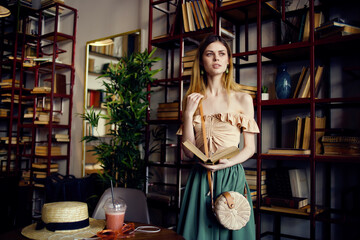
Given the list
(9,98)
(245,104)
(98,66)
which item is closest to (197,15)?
(245,104)

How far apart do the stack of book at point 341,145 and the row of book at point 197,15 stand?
4.33ft

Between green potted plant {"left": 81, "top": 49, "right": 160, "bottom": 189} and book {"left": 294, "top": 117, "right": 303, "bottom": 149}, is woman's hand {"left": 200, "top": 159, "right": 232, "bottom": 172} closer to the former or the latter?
book {"left": 294, "top": 117, "right": 303, "bottom": 149}

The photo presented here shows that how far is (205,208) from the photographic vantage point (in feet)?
5.48

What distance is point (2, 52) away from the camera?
5.20 metres

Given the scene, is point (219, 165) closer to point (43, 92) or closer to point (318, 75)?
point (318, 75)

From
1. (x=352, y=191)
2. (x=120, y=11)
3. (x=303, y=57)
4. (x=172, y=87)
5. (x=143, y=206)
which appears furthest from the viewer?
(x=120, y=11)

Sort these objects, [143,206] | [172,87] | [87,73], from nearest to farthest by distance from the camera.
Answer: [143,206], [172,87], [87,73]

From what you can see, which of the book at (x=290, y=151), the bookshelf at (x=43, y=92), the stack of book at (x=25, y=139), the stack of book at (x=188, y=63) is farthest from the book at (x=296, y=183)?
the stack of book at (x=25, y=139)

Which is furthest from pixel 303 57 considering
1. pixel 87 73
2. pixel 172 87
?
pixel 87 73

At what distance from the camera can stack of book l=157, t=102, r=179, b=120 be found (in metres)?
2.97

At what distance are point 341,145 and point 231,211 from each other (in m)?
1.07

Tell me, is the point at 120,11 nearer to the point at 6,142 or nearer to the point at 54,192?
the point at 54,192

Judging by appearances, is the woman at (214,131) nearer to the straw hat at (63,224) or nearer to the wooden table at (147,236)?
the wooden table at (147,236)

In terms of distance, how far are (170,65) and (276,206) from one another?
1.82m
